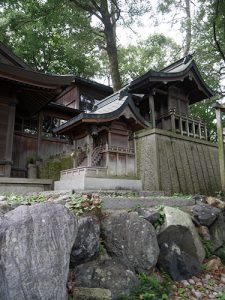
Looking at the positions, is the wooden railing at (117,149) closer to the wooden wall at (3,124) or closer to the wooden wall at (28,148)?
the wooden wall at (3,124)

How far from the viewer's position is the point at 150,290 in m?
4.92

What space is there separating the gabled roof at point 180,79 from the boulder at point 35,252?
1001 cm

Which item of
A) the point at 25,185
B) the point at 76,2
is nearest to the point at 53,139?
the point at 25,185

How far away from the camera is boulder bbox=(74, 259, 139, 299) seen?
4.64 meters

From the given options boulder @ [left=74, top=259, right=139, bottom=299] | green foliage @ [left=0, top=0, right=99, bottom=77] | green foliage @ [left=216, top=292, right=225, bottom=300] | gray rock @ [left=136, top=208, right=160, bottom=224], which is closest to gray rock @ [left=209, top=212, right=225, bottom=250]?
green foliage @ [left=216, top=292, right=225, bottom=300]

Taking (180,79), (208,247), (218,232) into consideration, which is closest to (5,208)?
(208,247)

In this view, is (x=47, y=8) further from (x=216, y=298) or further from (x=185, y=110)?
(x=216, y=298)

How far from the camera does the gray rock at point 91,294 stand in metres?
4.34

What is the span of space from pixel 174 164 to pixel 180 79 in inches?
195

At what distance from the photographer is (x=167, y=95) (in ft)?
48.9

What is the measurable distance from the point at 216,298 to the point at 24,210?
13.3 feet

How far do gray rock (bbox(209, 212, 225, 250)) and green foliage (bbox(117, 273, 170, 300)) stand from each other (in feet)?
7.94

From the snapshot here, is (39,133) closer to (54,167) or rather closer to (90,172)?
(54,167)

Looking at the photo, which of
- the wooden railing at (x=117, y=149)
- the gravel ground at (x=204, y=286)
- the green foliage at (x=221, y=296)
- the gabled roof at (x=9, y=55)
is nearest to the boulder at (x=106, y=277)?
the gravel ground at (x=204, y=286)
